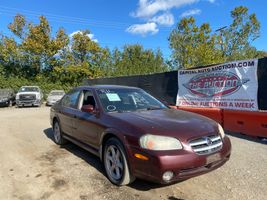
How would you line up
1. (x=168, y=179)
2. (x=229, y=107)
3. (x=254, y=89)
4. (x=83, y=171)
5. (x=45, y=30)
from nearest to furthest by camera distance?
(x=168, y=179) < (x=83, y=171) < (x=254, y=89) < (x=229, y=107) < (x=45, y=30)

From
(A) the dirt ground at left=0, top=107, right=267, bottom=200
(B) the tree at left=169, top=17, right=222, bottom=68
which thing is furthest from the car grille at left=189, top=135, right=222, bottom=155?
(B) the tree at left=169, top=17, right=222, bottom=68

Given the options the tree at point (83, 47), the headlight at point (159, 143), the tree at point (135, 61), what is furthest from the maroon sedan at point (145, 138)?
the tree at point (135, 61)

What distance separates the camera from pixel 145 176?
3.58 metres

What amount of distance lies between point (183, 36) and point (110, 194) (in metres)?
27.9

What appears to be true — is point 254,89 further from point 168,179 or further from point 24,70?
point 24,70

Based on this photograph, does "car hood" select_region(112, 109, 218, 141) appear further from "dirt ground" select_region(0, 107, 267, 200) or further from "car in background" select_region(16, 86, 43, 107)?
"car in background" select_region(16, 86, 43, 107)

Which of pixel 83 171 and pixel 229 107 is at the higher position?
pixel 229 107

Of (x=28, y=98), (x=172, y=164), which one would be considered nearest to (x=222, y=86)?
(x=172, y=164)

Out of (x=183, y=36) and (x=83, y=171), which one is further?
(x=183, y=36)

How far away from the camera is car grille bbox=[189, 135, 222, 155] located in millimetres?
3605

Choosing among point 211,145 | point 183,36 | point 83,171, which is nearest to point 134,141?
point 211,145

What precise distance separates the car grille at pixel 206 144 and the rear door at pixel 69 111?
2.91 m

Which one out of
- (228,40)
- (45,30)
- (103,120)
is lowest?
(103,120)

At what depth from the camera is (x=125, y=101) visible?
505cm
